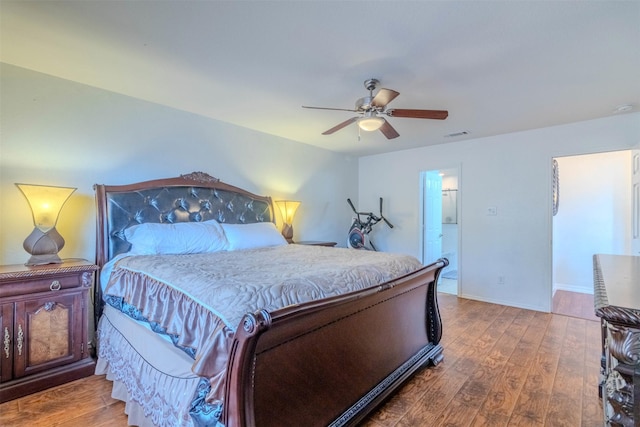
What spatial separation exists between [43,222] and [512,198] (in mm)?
5253

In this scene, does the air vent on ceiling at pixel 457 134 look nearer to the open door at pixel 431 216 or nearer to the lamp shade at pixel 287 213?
the open door at pixel 431 216

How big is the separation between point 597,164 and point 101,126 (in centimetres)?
692

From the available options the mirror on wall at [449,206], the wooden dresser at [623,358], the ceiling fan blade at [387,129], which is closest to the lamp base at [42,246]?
the ceiling fan blade at [387,129]

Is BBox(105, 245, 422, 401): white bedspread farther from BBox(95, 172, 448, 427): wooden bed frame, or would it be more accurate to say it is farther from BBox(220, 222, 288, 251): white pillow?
BBox(220, 222, 288, 251): white pillow

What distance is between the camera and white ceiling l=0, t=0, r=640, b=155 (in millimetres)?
1724

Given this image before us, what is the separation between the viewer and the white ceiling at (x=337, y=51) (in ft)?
5.65

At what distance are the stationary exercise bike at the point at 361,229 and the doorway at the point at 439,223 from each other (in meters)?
0.72

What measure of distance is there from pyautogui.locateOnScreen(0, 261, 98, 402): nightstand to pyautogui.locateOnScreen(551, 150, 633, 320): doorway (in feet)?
18.6

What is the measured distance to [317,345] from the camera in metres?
1.49

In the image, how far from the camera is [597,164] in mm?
4801

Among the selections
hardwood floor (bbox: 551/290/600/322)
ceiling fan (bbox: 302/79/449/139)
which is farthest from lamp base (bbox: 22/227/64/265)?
hardwood floor (bbox: 551/290/600/322)

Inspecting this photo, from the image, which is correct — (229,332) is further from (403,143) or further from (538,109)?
(403,143)

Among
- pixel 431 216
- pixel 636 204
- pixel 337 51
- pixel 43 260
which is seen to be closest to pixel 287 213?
pixel 337 51

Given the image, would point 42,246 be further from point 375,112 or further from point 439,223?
point 439,223
